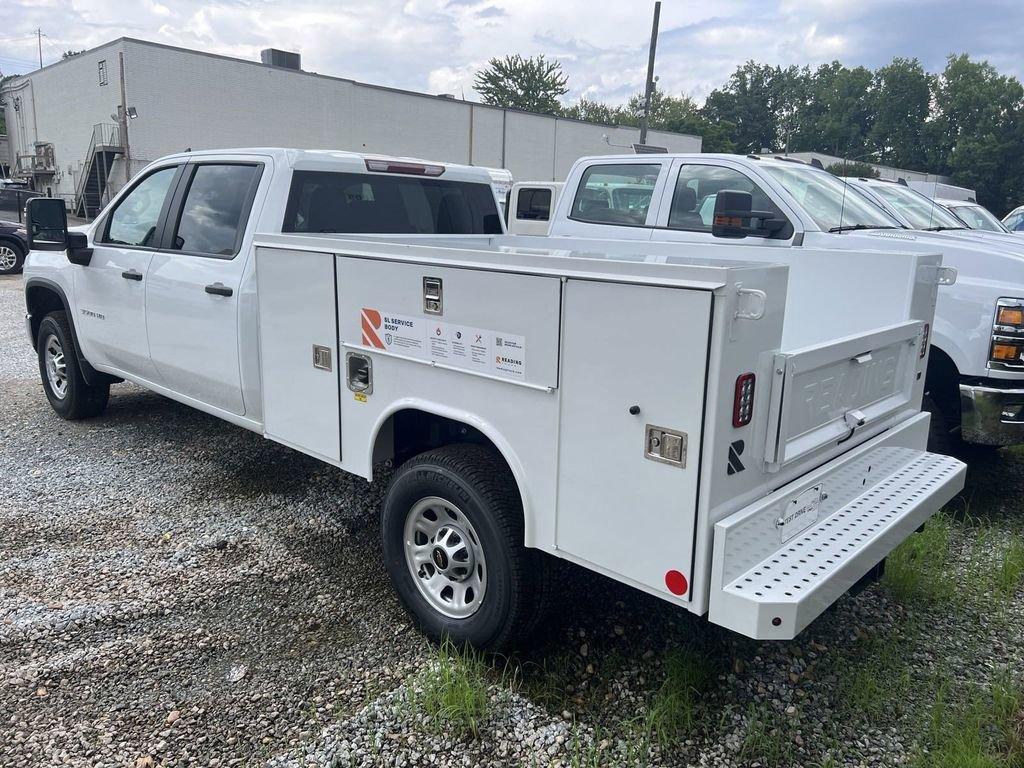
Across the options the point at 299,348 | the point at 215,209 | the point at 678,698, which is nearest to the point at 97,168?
the point at 215,209

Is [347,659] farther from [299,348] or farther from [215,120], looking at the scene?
[215,120]

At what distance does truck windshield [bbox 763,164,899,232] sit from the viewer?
596 centimetres

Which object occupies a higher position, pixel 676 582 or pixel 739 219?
pixel 739 219

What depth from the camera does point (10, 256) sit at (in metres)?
16.7

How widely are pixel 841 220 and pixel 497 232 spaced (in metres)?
2.58

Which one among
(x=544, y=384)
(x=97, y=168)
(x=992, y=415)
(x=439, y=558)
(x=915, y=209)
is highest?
(x=97, y=168)

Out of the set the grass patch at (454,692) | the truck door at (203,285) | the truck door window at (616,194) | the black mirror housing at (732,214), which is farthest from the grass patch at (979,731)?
the truck door window at (616,194)

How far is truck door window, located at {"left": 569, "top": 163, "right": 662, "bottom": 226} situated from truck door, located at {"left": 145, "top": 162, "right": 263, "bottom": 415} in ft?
11.5

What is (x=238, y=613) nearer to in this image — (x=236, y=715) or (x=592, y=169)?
(x=236, y=715)

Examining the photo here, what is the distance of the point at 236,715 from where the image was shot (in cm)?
295

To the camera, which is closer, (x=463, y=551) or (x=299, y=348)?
(x=463, y=551)

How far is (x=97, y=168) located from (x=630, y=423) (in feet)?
→ 132

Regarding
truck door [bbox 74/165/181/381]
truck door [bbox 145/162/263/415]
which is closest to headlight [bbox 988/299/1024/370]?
truck door [bbox 145/162/263/415]

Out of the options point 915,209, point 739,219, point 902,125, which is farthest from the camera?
point 902,125
